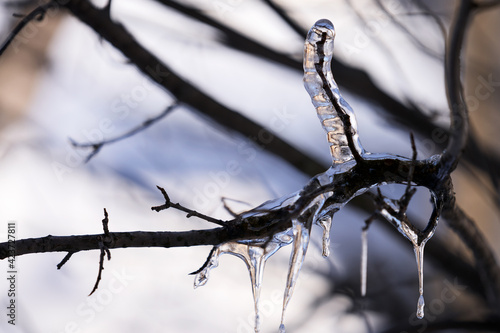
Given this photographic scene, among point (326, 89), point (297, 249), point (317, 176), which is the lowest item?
point (297, 249)

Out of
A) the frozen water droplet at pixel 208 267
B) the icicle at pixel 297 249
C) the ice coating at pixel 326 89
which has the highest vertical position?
the ice coating at pixel 326 89

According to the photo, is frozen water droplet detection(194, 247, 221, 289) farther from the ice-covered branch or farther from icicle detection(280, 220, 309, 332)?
the ice-covered branch

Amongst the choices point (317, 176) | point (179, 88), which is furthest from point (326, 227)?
point (179, 88)

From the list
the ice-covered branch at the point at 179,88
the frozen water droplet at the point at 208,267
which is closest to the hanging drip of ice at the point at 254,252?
the frozen water droplet at the point at 208,267

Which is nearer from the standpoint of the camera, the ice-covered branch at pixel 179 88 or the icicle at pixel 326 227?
the icicle at pixel 326 227

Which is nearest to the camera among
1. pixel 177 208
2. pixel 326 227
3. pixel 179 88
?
pixel 177 208

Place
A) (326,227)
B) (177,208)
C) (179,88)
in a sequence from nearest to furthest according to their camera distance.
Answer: (177,208)
(326,227)
(179,88)

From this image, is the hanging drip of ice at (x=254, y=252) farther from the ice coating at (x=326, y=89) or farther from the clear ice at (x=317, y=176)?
the ice coating at (x=326, y=89)

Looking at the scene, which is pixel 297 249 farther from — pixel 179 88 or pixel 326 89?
pixel 179 88

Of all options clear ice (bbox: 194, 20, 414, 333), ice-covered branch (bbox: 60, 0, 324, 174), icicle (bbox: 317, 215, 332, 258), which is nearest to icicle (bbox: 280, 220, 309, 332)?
clear ice (bbox: 194, 20, 414, 333)
